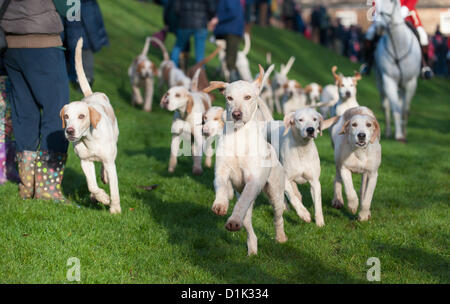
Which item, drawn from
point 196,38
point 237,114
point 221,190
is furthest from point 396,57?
point 221,190

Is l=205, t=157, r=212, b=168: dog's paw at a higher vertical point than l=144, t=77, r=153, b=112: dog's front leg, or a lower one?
higher

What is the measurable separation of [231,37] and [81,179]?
7.57 metres

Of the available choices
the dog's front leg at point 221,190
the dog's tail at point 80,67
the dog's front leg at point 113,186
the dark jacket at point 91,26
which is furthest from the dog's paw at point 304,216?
the dark jacket at point 91,26

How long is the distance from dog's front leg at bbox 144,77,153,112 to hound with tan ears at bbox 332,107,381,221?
8.15m

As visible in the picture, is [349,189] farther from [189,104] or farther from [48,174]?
[48,174]

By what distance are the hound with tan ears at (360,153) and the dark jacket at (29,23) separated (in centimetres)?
333

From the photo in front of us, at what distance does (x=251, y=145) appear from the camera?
4977 millimetres

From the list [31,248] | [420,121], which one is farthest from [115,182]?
[420,121]

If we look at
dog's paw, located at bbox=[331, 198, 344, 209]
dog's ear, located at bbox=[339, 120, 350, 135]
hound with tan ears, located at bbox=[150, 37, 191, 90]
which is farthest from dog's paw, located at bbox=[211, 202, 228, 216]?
hound with tan ears, located at bbox=[150, 37, 191, 90]

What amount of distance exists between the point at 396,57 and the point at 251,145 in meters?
7.50

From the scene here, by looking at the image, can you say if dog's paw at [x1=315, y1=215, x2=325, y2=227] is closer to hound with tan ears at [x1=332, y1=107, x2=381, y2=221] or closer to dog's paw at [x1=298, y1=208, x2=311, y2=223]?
dog's paw at [x1=298, y1=208, x2=311, y2=223]

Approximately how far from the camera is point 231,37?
1473 centimetres

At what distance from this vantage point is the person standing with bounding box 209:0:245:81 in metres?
14.4

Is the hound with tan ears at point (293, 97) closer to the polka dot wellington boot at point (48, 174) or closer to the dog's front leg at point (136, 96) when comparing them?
the dog's front leg at point (136, 96)
